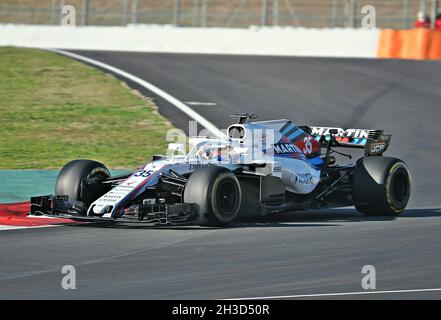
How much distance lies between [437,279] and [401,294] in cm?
87

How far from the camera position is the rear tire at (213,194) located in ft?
43.5

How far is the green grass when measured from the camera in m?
20.3

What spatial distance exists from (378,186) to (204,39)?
21281mm

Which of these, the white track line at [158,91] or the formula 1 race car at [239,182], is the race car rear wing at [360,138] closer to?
the formula 1 race car at [239,182]

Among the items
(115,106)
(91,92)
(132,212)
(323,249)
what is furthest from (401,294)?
(91,92)

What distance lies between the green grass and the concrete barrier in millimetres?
5786

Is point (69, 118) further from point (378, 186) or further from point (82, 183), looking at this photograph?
point (378, 186)

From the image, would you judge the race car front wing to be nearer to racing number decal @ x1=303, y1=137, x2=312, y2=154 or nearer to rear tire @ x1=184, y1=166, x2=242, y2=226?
rear tire @ x1=184, y1=166, x2=242, y2=226

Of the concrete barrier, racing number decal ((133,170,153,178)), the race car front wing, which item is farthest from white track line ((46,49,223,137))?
the race car front wing

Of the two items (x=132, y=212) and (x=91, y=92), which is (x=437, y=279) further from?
(x=91, y=92)

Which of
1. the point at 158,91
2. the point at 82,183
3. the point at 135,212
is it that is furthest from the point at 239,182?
the point at 158,91

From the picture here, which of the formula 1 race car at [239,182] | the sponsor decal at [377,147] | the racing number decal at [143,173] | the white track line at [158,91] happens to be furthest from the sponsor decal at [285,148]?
the white track line at [158,91]

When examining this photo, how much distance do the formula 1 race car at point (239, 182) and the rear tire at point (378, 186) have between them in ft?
0.04

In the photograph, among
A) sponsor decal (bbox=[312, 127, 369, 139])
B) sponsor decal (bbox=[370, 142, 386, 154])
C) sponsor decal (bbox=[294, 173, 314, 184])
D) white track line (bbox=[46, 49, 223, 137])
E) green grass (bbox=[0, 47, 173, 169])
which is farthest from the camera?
white track line (bbox=[46, 49, 223, 137])
